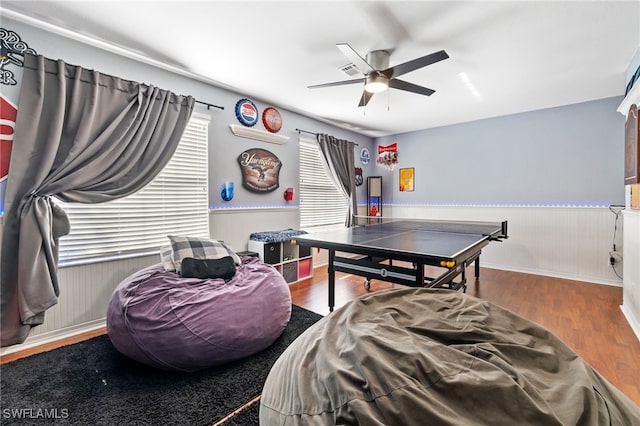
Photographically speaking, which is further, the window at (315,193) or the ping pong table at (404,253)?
the window at (315,193)

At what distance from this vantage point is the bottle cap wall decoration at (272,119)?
157 inches

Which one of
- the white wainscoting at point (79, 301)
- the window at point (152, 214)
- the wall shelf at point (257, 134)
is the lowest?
the white wainscoting at point (79, 301)

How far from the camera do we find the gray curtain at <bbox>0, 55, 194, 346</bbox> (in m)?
2.12

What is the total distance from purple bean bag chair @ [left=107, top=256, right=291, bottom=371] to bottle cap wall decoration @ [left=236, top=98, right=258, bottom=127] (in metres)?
2.25

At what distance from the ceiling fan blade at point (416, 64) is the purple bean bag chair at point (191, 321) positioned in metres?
2.16

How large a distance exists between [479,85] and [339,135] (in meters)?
2.51

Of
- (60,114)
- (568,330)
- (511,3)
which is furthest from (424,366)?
(60,114)

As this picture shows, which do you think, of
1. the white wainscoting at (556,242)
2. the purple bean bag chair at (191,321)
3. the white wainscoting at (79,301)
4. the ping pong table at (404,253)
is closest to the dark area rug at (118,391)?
the purple bean bag chair at (191,321)

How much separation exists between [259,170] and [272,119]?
0.77 metres

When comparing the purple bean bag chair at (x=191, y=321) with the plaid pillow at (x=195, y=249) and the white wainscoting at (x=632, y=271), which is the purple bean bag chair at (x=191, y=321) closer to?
the plaid pillow at (x=195, y=249)

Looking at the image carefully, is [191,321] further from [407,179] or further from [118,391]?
[407,179]

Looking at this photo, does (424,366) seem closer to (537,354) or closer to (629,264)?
(537,354)

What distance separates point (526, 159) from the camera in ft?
14.9

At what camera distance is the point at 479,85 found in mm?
3488
